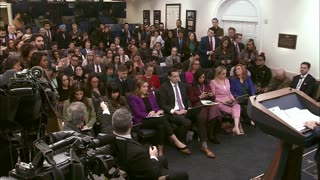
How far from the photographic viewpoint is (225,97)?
573cm

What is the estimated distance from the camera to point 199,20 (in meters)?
10.1

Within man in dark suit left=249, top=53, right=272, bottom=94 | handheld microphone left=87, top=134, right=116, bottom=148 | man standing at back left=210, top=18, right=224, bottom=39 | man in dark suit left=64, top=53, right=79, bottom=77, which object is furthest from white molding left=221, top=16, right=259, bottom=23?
handheld microphone left=87, top=134, right=116, bottom=148

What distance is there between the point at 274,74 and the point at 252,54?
2.15 feet

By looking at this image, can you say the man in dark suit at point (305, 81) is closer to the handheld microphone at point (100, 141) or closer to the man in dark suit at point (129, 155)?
the man in dark suit at point (129, 155)

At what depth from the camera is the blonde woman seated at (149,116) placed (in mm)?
4719

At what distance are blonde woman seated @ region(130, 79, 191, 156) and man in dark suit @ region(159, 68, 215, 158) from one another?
0.58 feet

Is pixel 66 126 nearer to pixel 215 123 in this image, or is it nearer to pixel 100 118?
pixel 100 118

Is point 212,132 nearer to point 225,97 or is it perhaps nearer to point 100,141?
point 225,97

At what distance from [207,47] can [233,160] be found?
3.99m

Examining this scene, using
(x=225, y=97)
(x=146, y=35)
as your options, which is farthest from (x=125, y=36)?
(x=225, y=97)

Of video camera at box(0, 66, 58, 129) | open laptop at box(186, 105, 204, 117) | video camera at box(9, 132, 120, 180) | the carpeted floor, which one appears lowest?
the carpeted floor

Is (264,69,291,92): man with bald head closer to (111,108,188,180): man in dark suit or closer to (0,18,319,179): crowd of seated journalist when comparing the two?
(0,18,319,179): crowd of seated journalist

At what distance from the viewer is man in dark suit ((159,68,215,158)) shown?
5.02 meters

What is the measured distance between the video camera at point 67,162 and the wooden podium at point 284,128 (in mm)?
1682
